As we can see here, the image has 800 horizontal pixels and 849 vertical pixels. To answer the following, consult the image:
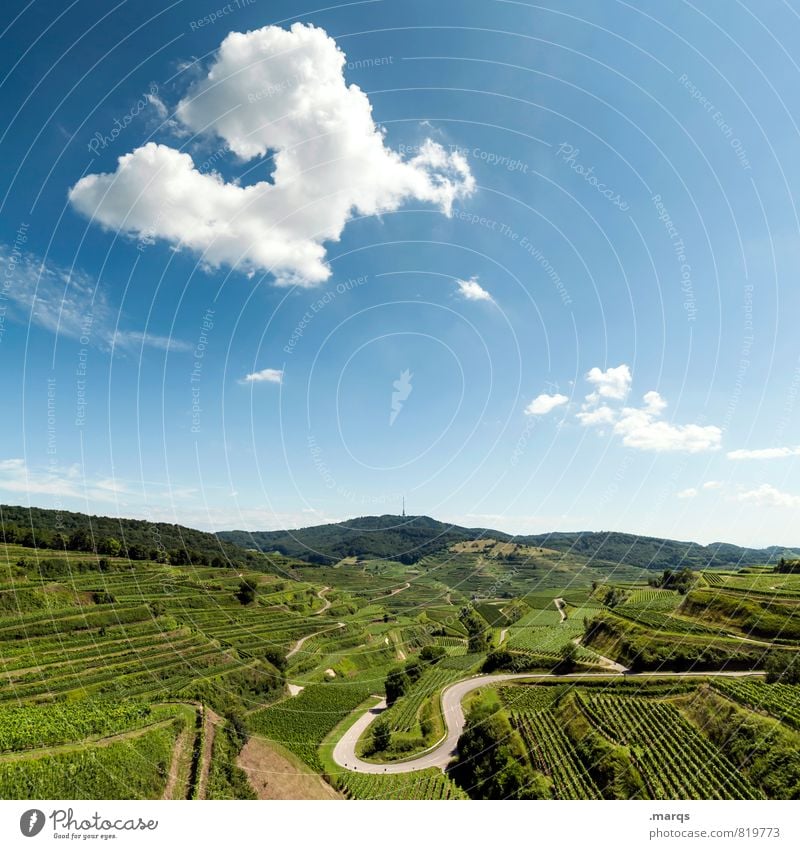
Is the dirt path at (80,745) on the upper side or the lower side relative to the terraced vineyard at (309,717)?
upper

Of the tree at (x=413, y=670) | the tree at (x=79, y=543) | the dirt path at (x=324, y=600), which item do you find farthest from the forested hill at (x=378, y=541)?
the tree at (x=413, y=670)

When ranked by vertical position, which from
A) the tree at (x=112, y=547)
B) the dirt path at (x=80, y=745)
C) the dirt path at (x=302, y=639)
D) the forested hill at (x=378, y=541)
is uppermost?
the tree at (x=112, y=547)

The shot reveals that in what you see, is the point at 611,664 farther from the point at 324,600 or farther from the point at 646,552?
the point at 646,552

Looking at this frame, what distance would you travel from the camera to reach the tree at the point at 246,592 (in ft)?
154

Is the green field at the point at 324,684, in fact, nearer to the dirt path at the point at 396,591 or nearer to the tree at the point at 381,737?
the tree at the point at 381,737

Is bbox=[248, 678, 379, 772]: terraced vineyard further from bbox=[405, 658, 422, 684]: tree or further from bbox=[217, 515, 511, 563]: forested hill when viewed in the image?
bbox=[217, 515, 511, 563]: forested hill

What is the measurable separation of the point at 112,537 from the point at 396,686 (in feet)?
143

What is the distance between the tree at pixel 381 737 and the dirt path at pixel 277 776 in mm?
4116

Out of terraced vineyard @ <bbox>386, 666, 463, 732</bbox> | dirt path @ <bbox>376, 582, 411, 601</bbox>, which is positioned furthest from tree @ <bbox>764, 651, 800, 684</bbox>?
dirt path @ <bbox>376, 582, 411, 601</bbox>

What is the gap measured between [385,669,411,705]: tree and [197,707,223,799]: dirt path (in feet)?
51.4

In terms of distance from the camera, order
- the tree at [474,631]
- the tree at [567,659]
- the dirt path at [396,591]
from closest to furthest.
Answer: the tree at [567,659] → the tree at [474,631] → the dirt path at [396,591]

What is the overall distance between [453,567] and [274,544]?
94.1 m

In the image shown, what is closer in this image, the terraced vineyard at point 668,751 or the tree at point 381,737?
the terraced vineyard at point 668,751
